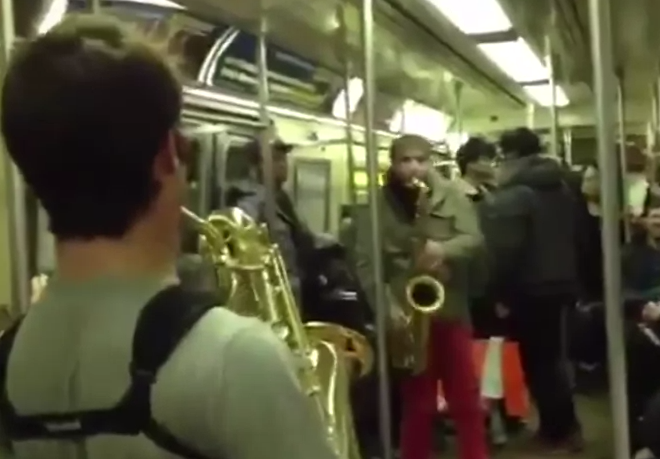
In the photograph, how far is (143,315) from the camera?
99 centimetres

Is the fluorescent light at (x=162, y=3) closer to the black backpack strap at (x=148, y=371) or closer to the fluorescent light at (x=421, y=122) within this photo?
the fluorescent light at (x=421, y=122)

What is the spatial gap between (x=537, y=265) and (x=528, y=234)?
0.09 metres

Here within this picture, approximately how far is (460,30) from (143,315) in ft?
10.4

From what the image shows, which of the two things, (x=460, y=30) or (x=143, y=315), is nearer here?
(x=143, y=315)

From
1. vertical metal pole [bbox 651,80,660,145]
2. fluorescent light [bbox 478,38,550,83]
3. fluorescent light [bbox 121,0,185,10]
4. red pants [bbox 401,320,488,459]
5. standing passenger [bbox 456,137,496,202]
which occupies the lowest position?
red pants [bbox 401,320,488,459]

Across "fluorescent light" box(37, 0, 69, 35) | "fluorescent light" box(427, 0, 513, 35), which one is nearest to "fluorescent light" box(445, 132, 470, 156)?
"fluorescent light" box(427, 0, 513, 35)

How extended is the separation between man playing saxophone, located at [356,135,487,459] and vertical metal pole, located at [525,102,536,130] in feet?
0.97

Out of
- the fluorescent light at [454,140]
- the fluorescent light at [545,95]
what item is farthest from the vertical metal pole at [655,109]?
the fluorescent light at [454,140]

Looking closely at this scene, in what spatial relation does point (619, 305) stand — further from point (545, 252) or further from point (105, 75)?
point (105, 75)

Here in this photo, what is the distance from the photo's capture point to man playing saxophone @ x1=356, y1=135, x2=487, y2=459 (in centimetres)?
336

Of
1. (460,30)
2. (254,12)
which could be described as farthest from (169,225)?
(460,30)

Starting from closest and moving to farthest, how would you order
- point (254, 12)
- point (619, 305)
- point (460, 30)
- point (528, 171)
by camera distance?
1. point (619, 305)
2. point (528, 171)
3. point (254, 12)
4. point (460, 30)

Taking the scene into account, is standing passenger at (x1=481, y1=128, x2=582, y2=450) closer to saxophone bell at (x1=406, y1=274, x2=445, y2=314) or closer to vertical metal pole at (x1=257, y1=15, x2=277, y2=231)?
saxophone bell at (x1=406, y1=274, x2=445, y2=314)

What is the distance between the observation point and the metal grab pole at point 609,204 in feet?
8.35
